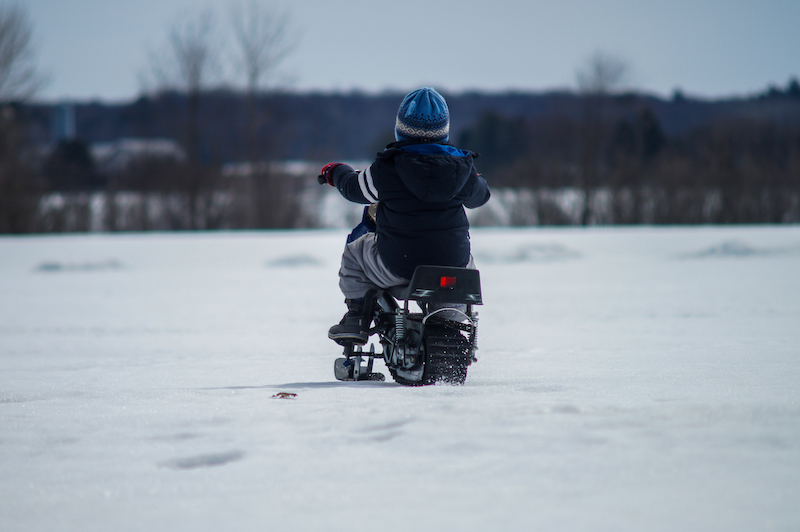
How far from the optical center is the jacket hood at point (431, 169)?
2818 millimetres

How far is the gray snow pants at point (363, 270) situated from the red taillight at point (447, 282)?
0.83 ft

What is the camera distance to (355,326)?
3.09m

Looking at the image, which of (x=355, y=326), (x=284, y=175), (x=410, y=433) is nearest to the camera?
(x=410, y=433)

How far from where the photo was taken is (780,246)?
12148 millimetres

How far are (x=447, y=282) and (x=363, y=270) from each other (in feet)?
1.58

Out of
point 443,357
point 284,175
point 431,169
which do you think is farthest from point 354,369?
point 284,175

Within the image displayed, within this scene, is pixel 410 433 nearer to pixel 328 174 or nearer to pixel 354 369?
pixel 354 369

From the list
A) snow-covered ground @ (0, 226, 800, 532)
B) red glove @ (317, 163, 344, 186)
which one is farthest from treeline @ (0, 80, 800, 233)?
red glove @ (317, 163, 344, 186)

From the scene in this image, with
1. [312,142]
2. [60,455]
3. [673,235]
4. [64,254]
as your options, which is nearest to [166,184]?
[312,142]

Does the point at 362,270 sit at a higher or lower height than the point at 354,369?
higher

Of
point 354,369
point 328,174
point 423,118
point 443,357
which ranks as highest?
point 423,118

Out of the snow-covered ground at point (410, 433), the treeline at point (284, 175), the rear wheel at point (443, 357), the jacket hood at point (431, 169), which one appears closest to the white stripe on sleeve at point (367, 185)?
the jacket hood at point (431, 169)

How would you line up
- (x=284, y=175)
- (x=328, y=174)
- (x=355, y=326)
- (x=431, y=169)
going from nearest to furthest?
1. (x=431, y=169)
2. (x=355, y=326)
3. (x=328, y=174)
4. (x=284, y=175)

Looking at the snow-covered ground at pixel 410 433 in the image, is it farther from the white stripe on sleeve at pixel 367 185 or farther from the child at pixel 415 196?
the white stripe on sleeve at pixel 367 185
